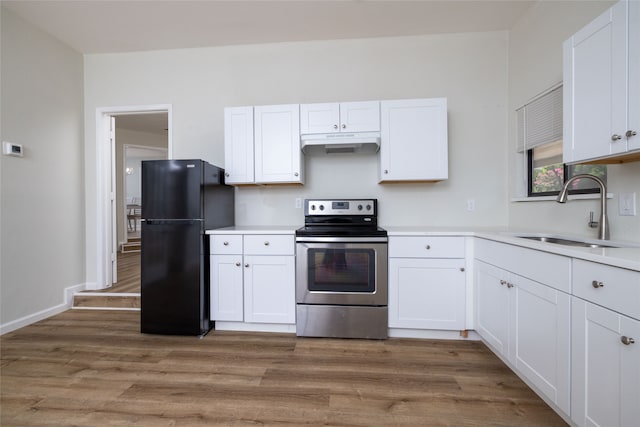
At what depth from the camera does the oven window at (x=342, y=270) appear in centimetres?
234

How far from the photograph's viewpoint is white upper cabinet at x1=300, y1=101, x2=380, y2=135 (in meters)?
2.58

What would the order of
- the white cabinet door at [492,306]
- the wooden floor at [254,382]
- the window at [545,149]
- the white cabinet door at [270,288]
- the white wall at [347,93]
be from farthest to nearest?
the white wall at [347,93] → the white cabinet door at [270,288] → the window at [545,149] → the white cabinet door at [492,306] → the wooden floor at [254,382]

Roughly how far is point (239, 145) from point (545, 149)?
9.25 feet

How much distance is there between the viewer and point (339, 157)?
2961 mm

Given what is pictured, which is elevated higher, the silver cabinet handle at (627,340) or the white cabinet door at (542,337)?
the silver cabinet handle at (627,340)

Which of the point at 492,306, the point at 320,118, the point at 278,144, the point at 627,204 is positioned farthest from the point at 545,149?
the point at 278,144

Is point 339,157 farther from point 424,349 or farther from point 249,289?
point 424,349

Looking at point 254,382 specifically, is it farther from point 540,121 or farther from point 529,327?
point 540,121

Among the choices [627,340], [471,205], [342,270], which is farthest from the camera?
[471,205]

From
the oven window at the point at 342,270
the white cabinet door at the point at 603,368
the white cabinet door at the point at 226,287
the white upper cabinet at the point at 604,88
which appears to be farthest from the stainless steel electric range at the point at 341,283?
the white upper cabinet at the point at 604,88

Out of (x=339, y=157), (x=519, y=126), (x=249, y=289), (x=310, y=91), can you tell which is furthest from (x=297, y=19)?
(x=249, y=289)

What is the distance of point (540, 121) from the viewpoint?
93.0 inches

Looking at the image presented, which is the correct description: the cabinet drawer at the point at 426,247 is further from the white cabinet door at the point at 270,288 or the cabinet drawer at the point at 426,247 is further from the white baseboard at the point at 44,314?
the white baseboard at the point at 44,314

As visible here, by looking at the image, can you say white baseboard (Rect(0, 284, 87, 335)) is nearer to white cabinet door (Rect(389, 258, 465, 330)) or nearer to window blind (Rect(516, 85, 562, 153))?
white cabinet door (Rect(389, 258, 465, 330))
